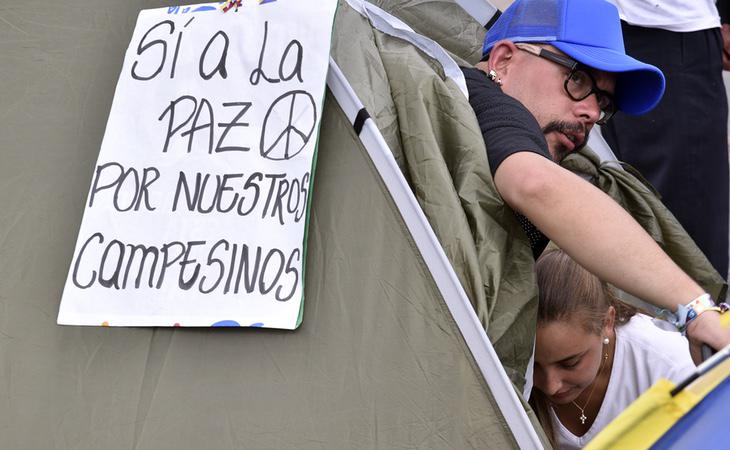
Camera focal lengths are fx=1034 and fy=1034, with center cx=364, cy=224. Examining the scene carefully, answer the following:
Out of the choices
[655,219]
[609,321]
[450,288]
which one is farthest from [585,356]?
[450,288]

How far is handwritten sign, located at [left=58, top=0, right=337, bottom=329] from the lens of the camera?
144 centimetres

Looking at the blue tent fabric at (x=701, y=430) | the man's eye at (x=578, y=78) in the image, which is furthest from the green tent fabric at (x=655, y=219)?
the blue tent fabric at (x=701, y=430)

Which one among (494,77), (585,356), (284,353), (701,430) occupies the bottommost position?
(701,430)

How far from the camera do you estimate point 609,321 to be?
6.87ft

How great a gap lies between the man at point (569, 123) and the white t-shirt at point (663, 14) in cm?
52

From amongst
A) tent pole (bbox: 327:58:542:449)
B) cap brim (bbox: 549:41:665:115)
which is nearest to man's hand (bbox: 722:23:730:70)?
cap brim (bbox: 549:41:665:115)

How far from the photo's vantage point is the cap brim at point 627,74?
6.27ft

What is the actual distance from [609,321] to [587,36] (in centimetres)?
58

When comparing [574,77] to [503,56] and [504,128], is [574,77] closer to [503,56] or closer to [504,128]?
[503,56]

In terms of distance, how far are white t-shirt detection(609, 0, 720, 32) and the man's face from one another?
2.06 feet

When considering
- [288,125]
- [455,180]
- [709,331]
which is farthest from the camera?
[455,180]

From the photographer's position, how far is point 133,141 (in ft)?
5.08

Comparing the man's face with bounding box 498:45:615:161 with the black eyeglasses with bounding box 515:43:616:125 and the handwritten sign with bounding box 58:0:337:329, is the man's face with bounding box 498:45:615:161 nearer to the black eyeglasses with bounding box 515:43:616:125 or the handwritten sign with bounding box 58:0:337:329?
the black eyeglasses with bounding box 515:43:616:125

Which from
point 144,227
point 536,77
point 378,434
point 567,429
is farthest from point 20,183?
point 567,429
